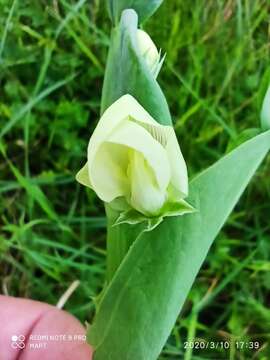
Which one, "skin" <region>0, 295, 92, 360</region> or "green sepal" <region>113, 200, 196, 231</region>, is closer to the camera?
"green sepal" <region>113, 200, 196, 231</region>

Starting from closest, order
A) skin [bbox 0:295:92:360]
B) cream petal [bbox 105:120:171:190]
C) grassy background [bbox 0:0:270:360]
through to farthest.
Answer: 1. cream petal [bbox 105:120:171:190]
2. skin [bbox 0:295:92:360]
3. grassy background [bbox 0:0:270:360]

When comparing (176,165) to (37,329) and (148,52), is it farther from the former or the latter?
(37,329)

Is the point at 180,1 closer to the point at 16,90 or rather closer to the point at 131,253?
the point at 16,90

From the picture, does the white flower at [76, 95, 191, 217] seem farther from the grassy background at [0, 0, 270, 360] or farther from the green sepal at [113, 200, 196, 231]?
the grassy background at [0, 0, 270, 360]

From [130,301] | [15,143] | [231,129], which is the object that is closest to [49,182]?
[15,143]

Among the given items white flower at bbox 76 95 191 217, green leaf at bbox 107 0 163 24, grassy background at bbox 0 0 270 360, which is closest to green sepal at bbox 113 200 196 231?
white flower at bbox 76 95 191 217

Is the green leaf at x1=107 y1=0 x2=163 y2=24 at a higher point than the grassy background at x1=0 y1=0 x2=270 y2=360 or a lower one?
higher
